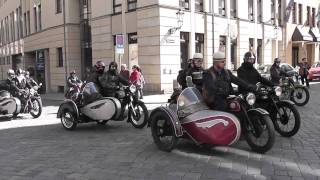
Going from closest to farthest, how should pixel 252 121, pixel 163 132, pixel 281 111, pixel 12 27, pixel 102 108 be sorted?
pixel 252 121, pixel 163 132, pixel 281 111, pixel 102 108, pixel 12 27

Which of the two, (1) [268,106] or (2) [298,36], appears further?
(2) [298,36]

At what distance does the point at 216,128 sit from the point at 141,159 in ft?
4.02

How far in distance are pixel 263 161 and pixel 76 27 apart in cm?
2462

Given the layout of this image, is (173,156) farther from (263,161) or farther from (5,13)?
(5,13)

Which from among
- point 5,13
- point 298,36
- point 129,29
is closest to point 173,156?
point 129,29

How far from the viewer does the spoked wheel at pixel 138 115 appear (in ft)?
35.0

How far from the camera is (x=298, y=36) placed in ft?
127

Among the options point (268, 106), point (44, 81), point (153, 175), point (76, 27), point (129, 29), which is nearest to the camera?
point (153, 175)

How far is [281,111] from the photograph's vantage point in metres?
8.74

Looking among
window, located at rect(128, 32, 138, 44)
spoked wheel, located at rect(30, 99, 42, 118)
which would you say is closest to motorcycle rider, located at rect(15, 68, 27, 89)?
spoked wheel, located at rect(30, 99, 42, 118)

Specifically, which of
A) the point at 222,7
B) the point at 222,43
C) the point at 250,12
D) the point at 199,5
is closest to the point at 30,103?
the point at 199,5

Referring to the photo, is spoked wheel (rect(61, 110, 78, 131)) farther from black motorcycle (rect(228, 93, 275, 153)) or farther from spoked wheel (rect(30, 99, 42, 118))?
black motorcycle (rect(228, 93, 275, 153))

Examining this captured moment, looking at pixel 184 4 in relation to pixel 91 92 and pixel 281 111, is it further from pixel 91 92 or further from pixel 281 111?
pixel 281 111

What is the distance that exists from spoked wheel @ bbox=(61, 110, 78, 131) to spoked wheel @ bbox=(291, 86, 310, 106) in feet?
22.9
